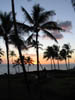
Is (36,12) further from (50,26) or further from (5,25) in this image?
(5,25)

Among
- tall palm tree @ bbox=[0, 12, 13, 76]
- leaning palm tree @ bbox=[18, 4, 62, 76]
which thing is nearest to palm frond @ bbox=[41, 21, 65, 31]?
leaning palm tree @ bbox=[18, 4, 62, 76]

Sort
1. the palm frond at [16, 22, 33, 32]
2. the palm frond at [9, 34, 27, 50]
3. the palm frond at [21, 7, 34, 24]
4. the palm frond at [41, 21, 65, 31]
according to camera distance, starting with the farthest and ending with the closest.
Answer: the palm frond at [21, 7, 34, 24] → the palm frond at [41, 21, 65, 31] → the palm frond at [16, 22, 33, 32] → the palm frond at [9, 34, 27, 50]

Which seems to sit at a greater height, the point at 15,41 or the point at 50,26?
the point at 50,26

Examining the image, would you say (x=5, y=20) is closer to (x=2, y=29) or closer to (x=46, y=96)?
(x=2, y=29)

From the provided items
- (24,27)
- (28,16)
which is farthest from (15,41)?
(28,16)

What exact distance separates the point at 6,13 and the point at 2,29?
1.83 meters

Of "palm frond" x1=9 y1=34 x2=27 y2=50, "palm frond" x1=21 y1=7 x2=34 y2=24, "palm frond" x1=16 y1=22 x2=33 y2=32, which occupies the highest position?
"palm frond" x1=21 y1=7 x2=34 y2=24

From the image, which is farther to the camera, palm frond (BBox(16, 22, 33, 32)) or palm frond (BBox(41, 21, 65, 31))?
palm frond (BBox(41, 21, 65, 31))

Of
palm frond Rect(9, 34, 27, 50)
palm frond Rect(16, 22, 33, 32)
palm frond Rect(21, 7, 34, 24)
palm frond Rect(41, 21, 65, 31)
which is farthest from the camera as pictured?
palm frond Rect(21, 7, 34, 24)

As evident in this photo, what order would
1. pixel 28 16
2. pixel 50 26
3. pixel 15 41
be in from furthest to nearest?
pixel 28 16
pixel 50 26
pixel 15 41

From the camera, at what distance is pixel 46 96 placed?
1218cm

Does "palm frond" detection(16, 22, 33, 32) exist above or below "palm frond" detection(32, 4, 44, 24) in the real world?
below

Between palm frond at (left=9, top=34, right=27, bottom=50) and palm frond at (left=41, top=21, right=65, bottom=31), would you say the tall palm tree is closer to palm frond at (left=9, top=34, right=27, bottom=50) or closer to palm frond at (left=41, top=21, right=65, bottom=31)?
palm frond at (left=9, top=34, right=27, bottom=50)

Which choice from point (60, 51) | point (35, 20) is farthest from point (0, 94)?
point (60, 51)
